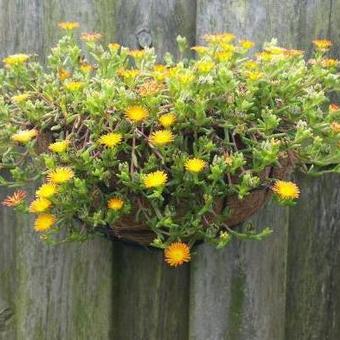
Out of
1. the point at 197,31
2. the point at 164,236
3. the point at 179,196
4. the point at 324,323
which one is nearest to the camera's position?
the point at 179,196

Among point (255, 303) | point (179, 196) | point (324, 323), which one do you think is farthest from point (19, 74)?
point (324, 323)

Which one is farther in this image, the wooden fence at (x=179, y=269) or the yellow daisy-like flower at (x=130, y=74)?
the wooden fence at (x=179, y=269)

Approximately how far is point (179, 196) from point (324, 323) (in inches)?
27.8

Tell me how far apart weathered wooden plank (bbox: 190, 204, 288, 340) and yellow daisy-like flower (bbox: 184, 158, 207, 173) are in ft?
1.66

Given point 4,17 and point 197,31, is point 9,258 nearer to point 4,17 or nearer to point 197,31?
point 4,17

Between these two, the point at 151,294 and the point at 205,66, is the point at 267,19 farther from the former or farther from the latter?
the point at 151,294

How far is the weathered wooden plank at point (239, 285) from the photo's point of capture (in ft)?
5.76

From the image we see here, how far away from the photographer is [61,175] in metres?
1.26

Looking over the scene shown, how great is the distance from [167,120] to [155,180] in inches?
4.9

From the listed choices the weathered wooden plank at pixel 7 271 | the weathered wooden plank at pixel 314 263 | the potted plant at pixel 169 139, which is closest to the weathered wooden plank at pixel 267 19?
the potted plant at pixel 169 139

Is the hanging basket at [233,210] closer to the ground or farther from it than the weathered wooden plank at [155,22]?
closer to the ground

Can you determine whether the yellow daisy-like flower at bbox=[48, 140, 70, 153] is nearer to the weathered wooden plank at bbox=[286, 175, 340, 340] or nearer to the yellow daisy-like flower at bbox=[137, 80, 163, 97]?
the yellow daisy-like flower at bbox=[137, 80, 163, 97]

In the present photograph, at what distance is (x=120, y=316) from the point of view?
1798 millimetres

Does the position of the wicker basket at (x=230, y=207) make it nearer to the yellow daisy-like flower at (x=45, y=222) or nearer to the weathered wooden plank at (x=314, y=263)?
the yellow daisy-like flower at (x=45, y=222)
